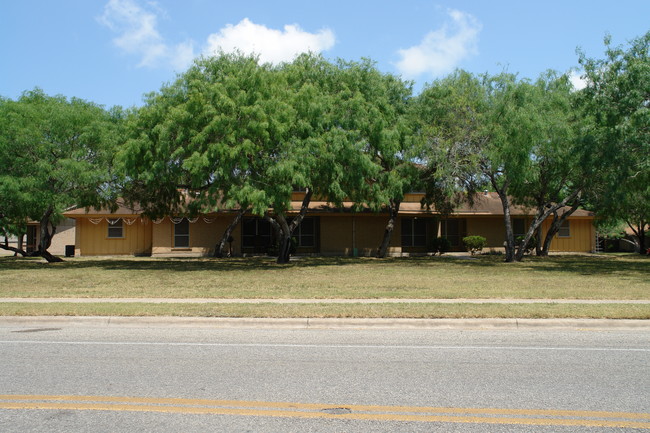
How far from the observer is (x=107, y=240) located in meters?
33.2

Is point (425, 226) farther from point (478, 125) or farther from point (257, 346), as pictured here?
point (257, 346)

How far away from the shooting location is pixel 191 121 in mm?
20297

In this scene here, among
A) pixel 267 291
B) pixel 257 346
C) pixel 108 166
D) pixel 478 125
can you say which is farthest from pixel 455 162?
pixel 257 346

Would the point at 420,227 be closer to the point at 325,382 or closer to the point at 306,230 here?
the point at 306,230

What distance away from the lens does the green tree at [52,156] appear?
73.3 ft

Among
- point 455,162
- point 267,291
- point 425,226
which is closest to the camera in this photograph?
point 267,291

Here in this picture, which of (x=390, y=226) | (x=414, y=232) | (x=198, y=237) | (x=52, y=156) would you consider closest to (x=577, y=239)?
(x=414, y=232)

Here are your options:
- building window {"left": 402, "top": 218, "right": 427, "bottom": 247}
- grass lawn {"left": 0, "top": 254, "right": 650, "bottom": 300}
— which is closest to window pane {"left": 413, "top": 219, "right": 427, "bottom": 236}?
building window {"left": 402, "top": 218, "right": 427, "bottom": 247}

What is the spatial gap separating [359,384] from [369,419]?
122cm

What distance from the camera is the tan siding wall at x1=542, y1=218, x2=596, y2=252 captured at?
3831 cm

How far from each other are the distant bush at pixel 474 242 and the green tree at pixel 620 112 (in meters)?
13.4

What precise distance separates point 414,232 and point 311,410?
3121 cm

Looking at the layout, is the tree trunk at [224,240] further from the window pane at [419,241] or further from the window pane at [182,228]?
the window pane at [419,241]

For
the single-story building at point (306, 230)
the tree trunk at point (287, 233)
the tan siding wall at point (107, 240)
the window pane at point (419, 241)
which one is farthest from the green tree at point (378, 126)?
the tan siding wall at point (107, 240)
